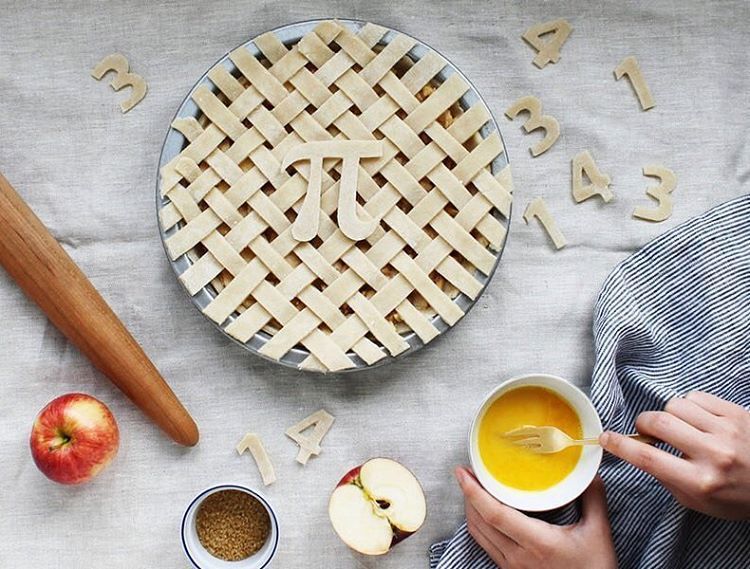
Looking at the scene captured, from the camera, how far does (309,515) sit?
Result: 966 millimetres

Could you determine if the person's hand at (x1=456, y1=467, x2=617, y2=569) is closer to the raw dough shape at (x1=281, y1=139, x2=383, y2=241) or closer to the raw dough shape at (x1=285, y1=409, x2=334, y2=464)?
the raw dough shape at (x1=285, y1=409, x2=334, y2=464)

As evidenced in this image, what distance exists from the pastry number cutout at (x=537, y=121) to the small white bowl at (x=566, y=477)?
0.24m

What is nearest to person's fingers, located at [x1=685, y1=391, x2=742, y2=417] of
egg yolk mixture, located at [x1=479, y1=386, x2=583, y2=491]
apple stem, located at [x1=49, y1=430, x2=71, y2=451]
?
egg yolk mixture, located at [x1=479, y1=386, x2=583, y2=491]

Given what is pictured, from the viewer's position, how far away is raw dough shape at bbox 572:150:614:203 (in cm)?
96

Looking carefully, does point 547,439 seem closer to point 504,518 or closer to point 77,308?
point 504,518

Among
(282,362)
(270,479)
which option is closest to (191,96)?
(282,362)

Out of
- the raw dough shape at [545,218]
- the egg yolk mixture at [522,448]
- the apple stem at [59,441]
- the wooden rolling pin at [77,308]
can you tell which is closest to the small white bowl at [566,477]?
the egg yolk mixture at [522,448]

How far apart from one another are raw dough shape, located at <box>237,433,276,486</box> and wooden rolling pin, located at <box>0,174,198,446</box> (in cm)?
6

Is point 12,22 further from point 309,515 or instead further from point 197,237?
point 309,515

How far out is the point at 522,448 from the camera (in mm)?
905

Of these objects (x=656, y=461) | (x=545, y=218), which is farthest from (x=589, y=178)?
(x=656, y=461)

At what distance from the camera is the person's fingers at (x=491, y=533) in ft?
2.93

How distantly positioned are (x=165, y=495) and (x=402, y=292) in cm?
33

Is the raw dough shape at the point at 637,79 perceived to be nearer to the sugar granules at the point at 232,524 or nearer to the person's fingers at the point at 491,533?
the person's fingers at the point at 491,533
